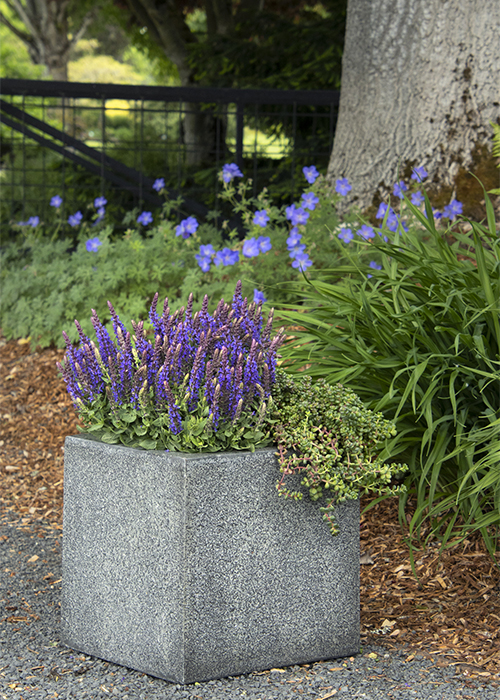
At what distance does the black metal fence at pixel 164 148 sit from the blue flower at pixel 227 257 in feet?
3.86

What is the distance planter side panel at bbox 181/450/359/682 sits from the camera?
221 cm

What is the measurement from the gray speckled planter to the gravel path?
0.04 meters

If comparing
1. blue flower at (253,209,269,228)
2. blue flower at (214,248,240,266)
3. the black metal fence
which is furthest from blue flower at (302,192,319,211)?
the black metal fence

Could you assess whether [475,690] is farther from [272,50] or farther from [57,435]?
[272,50]

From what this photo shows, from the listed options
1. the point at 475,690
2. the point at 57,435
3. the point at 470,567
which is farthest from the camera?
the point at 57,435

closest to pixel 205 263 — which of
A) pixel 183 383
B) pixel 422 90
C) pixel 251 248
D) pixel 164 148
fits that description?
pixel 251 248

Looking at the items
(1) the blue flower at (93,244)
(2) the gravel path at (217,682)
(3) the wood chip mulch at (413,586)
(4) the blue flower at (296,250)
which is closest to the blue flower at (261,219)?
(4) the blue flower at (296,250)

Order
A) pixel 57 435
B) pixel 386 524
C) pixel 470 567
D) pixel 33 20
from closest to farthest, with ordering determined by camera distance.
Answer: pixel 470 567 → pixel 386 524 → pixel 57 435 → pixel 33 20

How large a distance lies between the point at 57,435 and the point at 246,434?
7.77 feet

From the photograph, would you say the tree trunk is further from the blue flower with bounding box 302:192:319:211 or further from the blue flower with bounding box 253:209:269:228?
the blue flower with bounding box 253:209:269:228

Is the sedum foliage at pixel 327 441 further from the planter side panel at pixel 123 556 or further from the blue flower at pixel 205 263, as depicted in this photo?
the blue flower at pixel 205 263

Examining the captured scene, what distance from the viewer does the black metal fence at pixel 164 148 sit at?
6.64 m

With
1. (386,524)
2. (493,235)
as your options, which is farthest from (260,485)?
(493,235)

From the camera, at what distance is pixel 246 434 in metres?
2.31
